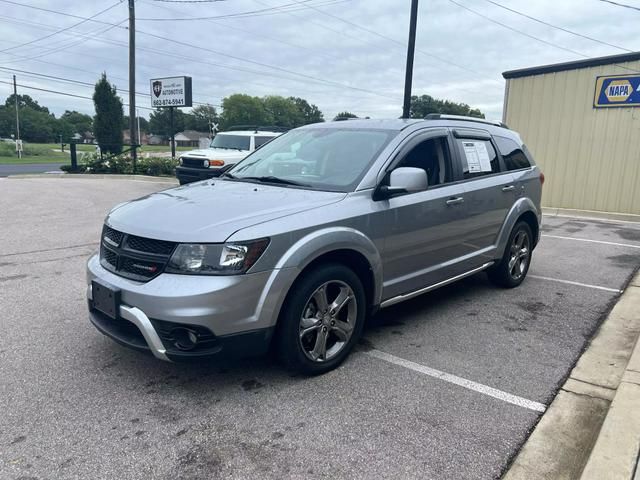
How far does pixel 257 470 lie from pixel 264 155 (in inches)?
118

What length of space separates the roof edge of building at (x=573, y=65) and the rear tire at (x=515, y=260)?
815 cm

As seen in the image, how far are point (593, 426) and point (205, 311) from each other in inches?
92.1

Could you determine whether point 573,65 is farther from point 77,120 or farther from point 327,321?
point 77,120

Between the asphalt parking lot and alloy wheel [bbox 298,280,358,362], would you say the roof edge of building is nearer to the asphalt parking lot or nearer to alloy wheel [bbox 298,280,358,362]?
the asphalt parking lot

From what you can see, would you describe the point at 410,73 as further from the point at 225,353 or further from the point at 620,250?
the point at 225,353

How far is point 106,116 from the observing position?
25.9m

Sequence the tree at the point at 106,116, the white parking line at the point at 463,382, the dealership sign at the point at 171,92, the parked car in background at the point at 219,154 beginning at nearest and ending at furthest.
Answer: the white parking line at the point at 463,382 → the parked car in background at the point at 219,154 → the dealership sign at the point at 171,92 → the tree at the point at 106,116

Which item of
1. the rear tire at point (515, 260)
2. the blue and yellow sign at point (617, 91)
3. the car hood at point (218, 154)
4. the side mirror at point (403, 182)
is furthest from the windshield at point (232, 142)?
the side mirror at point (403, 182)

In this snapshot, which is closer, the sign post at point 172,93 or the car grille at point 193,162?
the car grille at point 193,162

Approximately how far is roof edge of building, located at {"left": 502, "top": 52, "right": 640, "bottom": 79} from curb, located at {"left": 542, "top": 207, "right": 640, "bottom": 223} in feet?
11.1

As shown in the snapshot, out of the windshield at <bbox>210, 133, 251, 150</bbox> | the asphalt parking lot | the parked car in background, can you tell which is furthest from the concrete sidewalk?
the windshield at <bbox>210, 133, 251, 150</bbox>

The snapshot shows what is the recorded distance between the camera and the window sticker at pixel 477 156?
500cm

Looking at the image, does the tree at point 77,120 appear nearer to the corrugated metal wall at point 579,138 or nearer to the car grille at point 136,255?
the corrugated metal wall at point 579,138

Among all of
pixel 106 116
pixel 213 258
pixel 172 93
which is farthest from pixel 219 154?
pixel 106 116
